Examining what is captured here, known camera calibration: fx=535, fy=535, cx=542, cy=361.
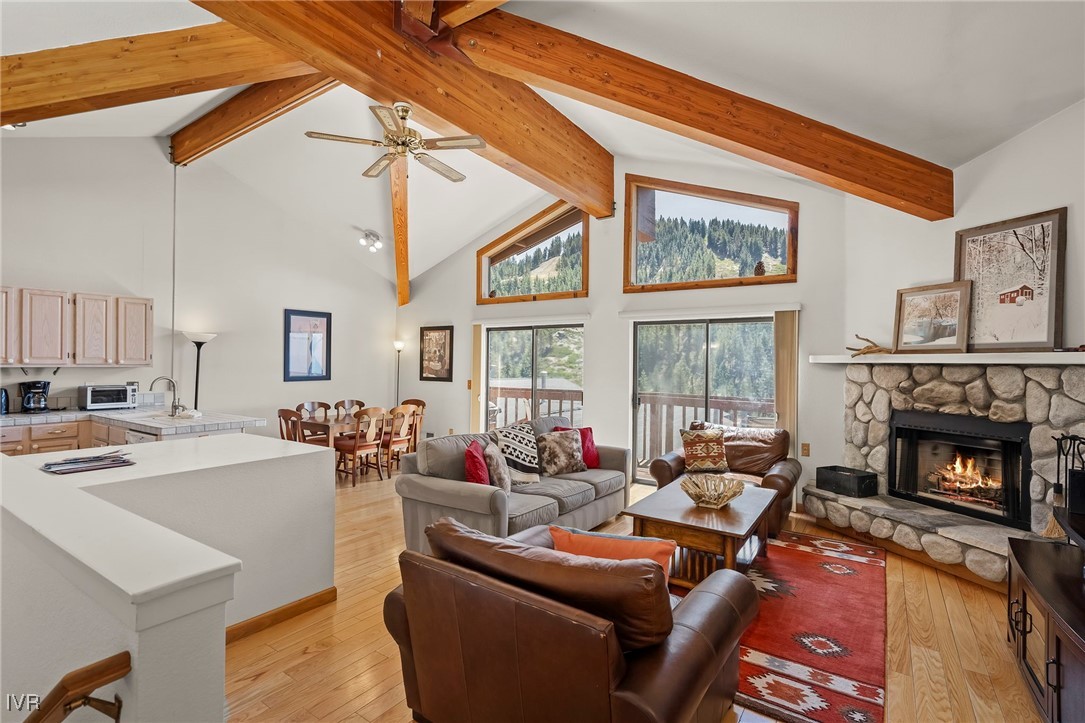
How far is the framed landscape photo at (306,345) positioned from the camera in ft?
23.5

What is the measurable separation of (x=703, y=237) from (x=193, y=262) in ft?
19.2

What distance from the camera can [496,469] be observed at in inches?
150

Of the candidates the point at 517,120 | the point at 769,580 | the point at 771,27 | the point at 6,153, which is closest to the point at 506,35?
the point at 517,120

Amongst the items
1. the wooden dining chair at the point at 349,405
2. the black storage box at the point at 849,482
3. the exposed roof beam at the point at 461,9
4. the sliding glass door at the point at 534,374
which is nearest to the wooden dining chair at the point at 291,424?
the wooden dining chair at the point at 349,405

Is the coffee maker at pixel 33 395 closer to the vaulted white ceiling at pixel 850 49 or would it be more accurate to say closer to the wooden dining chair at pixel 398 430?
the vaulted white ceiling at pixel 850 49

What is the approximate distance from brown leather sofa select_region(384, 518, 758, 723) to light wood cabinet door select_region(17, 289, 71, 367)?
16.5 ft

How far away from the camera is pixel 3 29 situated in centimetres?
297

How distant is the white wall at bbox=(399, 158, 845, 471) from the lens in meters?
5.10

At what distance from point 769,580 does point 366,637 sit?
254 centimetres

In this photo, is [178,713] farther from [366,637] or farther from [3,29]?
[3,29]

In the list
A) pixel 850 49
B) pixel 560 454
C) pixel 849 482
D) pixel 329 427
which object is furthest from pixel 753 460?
pixel 329 427

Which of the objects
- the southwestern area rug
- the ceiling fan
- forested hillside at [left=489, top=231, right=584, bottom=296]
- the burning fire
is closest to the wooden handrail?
the southwestern area rug

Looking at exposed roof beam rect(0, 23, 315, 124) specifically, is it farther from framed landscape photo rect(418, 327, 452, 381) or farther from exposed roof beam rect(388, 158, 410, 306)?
framed landscape photo rect(418, 327, 452, 381)

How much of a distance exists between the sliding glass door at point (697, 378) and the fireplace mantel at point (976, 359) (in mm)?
679
